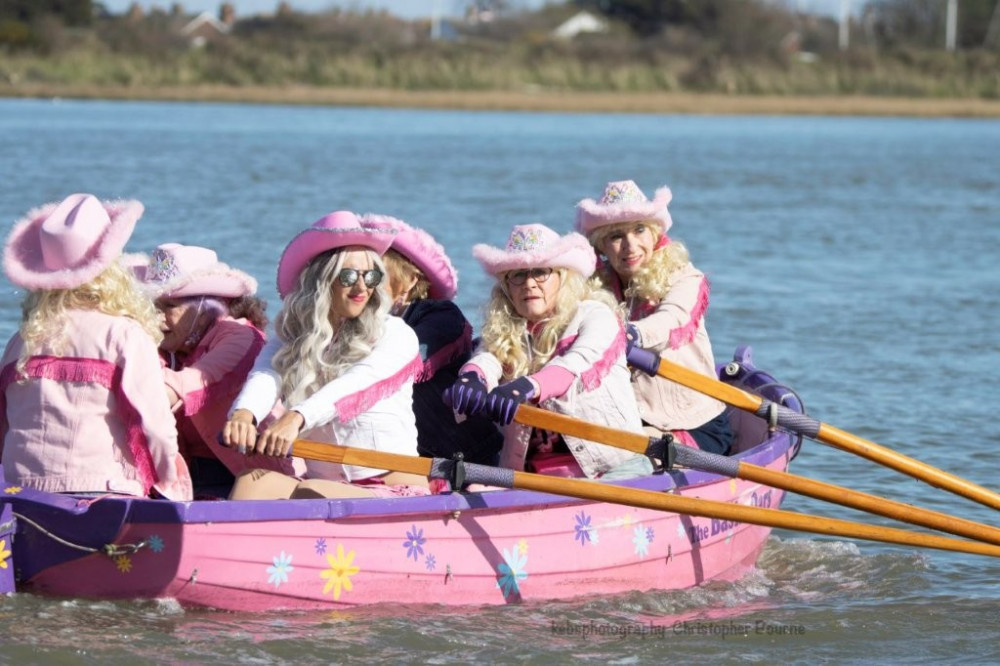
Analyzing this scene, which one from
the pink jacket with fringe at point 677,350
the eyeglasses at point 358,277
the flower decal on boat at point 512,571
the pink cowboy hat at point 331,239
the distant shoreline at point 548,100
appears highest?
the distant shoreline at point 548,100

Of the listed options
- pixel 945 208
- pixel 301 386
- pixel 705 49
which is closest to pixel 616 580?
pixel 301 386

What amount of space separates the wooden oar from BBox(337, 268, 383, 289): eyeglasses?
22.1 inches

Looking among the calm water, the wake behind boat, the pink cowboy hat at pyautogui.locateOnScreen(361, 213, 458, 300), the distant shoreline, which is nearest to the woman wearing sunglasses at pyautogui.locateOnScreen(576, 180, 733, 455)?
the wake behind boat

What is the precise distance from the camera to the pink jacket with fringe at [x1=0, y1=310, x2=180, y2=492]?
558 centimetres

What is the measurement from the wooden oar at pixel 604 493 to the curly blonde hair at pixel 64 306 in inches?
28.9

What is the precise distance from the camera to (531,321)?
21.4ft

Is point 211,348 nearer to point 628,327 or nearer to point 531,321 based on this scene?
point 531,321

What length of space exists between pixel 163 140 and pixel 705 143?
11636mm

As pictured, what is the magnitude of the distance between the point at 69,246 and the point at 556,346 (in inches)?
72.0

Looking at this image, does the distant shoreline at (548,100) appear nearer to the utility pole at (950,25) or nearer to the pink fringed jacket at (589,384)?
the utility pole at (950,25)

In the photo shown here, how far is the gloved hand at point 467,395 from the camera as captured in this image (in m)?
6.02

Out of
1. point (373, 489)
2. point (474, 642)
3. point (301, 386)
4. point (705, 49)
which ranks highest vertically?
point (705, 49)

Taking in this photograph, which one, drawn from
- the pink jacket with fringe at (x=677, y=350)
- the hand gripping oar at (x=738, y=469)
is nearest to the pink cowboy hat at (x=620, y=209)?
the pink jacket with fringe at (x=677, y=350)

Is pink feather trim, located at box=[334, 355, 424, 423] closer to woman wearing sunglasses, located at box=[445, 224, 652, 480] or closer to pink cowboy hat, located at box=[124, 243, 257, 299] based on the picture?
woman wearing sunglasses, located at box=[445, 224, 652, 480]
